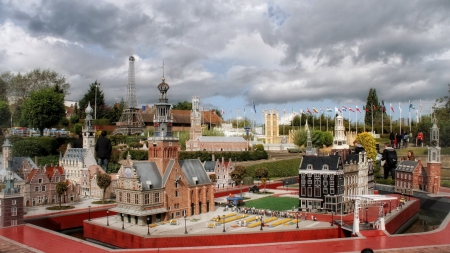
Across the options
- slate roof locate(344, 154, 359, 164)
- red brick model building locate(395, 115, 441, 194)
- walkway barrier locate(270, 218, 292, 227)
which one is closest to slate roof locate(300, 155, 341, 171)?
slate roof locate(344, 154, 359, 164)

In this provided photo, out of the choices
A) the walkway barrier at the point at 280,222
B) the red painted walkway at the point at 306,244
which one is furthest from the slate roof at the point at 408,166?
the walkway barrier at the point at 280,222

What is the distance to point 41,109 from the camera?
274ft

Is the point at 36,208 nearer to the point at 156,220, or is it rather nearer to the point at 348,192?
the point at 156,220

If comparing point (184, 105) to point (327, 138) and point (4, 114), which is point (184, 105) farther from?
point (4, 114)

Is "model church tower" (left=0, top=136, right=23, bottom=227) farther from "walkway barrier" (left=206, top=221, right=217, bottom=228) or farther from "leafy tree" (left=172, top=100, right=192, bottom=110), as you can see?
"leafy tree" (left=172, top=100, right=192, bottom=110)

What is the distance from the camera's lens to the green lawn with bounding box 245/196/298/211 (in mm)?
52625

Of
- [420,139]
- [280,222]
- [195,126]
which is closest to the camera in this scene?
[280,222]

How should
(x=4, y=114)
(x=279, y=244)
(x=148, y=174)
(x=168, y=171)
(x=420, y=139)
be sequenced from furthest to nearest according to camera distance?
(x=420, y=139), (x=4, y=114), (x=168, y=171), (x=148, y=174), (x=279, y=244)

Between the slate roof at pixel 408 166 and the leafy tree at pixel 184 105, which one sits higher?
the leafy tree at pixel 184 105

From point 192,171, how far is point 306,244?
64.0 ft

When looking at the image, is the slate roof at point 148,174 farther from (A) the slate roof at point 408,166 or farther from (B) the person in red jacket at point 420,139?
(B) the person in red jacket at point 420,139

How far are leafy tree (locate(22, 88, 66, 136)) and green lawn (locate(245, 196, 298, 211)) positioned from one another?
50541 mm

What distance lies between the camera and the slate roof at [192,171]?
159 ft

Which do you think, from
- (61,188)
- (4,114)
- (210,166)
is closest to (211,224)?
(61,188)
